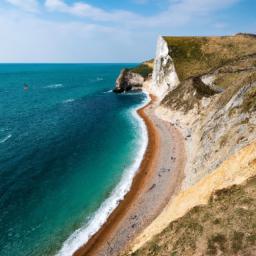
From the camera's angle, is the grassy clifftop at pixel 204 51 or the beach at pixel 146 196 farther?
the grassy clifftop at pixel 204 51

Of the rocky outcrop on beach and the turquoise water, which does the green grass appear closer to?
the rocky outcrop on beach

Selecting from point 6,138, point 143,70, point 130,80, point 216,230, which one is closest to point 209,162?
point 216,230

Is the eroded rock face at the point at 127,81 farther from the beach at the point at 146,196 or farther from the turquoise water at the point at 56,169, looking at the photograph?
the beach at the point at 146,196

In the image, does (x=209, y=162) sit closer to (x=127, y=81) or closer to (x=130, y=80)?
(x=127, y=81)

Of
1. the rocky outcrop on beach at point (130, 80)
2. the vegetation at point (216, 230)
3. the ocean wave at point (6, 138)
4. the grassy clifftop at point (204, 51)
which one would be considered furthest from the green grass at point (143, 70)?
the vegetation at point (216, 230)

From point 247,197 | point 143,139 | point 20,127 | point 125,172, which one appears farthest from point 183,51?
point 247,197

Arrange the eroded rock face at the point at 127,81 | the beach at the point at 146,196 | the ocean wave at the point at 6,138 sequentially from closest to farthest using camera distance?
the beach at the point at 146,196 → the ocean wave at the point at 6,138 → the eroded rock face at the point at 127,81
